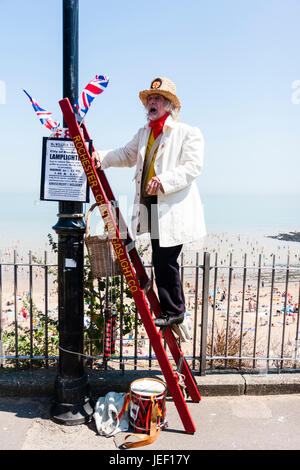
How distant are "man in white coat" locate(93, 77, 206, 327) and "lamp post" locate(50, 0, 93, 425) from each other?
507 mm

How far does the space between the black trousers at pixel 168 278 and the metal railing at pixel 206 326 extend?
1.40 ft

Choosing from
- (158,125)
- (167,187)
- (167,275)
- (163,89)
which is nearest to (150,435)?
(167,275)

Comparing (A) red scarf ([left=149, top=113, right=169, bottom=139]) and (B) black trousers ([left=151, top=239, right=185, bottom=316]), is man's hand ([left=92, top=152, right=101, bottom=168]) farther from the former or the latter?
(B) black trousers ([left=151, top=239, right=185, bottom=316])

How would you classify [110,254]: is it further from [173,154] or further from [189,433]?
[189,433]

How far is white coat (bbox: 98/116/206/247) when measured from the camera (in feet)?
10.0

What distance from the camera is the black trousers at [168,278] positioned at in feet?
10.6

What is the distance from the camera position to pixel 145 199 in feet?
11.2

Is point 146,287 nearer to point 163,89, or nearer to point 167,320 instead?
point 167,320

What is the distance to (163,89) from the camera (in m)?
3.11

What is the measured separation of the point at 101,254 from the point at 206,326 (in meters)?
1.37

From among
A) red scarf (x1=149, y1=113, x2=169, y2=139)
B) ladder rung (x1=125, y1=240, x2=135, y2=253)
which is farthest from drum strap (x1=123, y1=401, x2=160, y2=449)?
red scarf (x1=149, y1=113, x2=169, y2=139)

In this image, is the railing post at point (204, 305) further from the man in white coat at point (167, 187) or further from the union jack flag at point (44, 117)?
the union jack flag at point (44, 117)

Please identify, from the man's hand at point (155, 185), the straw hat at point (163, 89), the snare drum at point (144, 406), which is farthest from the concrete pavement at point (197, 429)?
the straw hat at point (163, 89)

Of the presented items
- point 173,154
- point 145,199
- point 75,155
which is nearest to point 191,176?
point 173,154
